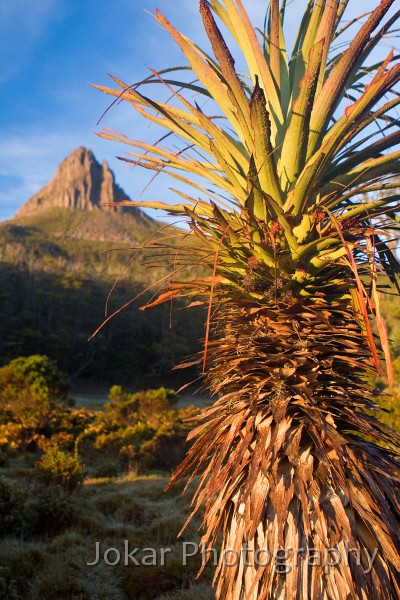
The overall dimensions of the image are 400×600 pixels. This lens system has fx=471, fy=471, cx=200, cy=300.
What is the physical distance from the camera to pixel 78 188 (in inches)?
6654

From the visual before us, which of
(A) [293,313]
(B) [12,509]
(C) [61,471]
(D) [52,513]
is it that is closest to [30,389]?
(C) [61,471]

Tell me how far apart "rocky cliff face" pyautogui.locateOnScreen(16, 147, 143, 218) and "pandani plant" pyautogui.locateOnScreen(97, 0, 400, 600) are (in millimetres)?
156281

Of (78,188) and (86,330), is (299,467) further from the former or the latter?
(78,188)

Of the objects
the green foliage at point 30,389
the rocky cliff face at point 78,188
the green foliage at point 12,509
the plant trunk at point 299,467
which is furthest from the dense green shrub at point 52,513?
the rocky cliff face at point 78,188

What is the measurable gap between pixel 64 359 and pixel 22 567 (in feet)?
132

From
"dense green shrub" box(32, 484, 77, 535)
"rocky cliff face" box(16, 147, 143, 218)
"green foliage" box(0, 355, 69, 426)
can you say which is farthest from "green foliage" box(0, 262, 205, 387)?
"rocky cliff face" box(16, 147, 143, 218)

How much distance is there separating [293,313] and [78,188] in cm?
17713

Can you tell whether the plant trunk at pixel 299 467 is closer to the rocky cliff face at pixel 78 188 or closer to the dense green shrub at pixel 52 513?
the dense green shrub at pixel 52 513

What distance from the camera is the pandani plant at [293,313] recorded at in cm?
189

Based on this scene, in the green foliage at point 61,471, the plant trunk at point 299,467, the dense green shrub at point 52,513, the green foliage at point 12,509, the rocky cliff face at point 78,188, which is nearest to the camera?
the plant trunk at point 299,467

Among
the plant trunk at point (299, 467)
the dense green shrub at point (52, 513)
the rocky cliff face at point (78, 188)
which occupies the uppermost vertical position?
the rocky cliff face at point (78, 188)

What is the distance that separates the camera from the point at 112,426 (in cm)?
1869

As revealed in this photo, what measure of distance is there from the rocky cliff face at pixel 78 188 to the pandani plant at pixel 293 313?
6153 inches

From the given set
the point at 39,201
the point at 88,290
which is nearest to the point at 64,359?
the point at 88,290
